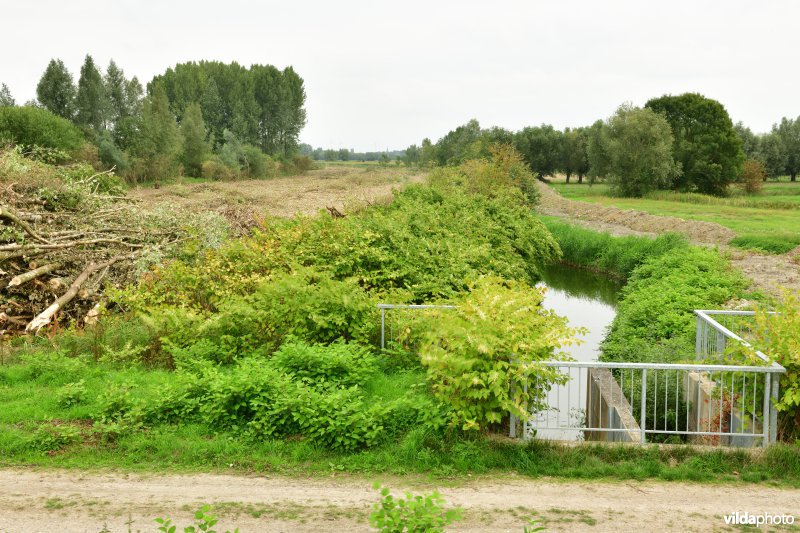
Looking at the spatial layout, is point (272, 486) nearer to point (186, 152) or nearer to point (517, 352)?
point (517, 352)

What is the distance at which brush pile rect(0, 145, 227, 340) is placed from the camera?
15086 millimetres

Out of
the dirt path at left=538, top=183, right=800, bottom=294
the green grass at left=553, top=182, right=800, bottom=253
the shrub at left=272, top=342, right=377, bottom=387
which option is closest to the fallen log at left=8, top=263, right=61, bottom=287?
the shrub at left=272, top=342, right=377, bottom=387

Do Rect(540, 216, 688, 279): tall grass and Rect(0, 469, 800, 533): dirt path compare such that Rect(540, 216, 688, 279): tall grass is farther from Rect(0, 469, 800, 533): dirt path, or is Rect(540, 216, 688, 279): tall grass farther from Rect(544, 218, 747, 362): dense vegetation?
Rect(0, 469, 800, 533): dirt path

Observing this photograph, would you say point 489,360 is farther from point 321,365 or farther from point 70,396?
point 70,396

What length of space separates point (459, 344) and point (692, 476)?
2.91 meters

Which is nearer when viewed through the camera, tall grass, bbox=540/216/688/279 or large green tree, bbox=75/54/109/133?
tall grass, bbox=540/216/688/279

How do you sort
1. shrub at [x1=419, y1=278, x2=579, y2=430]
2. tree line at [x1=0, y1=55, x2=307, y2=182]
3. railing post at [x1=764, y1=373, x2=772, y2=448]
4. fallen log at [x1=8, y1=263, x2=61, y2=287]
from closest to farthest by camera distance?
shrub at [x1=419, y1=278, x2=579, y2=430] → railing post at [x1=764, y1=373, x2=772, y2=448] → fallen log at [x1=8, y1=263, x2=61, y2=287] → tree line at [x1=0, y1=55, x2=307, y2=182]

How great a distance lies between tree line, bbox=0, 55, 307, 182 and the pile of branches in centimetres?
2562

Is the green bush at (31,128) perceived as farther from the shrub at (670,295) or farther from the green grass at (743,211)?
the green grass at (743,211)

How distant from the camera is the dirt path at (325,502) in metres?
6.41

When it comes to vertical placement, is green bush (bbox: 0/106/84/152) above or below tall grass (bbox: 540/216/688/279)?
above

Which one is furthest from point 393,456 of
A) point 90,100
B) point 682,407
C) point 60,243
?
point 90,100

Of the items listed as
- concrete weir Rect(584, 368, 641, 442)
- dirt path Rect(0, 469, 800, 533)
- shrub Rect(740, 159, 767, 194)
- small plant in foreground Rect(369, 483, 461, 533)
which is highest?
shrub Rect(740, 159, 767, 194)

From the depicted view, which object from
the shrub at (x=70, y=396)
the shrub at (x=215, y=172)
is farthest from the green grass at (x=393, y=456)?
the shrub at (x=215, y=172)
